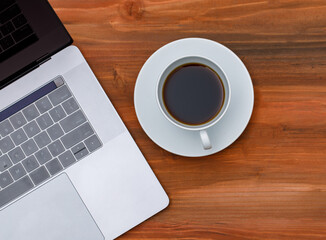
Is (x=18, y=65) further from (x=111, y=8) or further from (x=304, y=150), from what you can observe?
Result: (x=304, y=150)

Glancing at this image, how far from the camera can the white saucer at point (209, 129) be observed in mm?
836

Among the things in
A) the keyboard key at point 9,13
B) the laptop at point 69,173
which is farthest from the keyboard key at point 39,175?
the keyboard key at point 9,13

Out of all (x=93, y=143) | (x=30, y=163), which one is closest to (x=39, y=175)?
(x=30, y=163)

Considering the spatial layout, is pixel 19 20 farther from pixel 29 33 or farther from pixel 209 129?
pixel 209 129

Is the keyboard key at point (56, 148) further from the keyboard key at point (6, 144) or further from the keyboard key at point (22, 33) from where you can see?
the keyboard key at point (22, 33)

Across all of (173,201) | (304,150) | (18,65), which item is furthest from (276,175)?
(18,65)

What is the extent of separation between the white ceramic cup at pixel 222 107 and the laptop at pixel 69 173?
12cm

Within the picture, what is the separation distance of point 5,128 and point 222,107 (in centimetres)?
47

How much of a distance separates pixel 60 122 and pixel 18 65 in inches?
5.8

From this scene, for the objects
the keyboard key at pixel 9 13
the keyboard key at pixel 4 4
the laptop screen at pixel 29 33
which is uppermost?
the keyboard key at pixel 4 4

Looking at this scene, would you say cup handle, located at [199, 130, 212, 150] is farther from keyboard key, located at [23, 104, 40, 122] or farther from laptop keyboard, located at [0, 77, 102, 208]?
keyboard key, located at [23, 104, 40, 122]

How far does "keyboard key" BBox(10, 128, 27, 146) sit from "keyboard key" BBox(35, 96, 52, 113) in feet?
0.21

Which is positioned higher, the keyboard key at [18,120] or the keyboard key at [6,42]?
the keyboard key at [6,42]

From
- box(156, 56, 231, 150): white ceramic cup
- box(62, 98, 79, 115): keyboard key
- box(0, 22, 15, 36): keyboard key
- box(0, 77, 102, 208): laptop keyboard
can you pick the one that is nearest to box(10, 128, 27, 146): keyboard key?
box(0, 77, 102, 208): laptop keyboard
